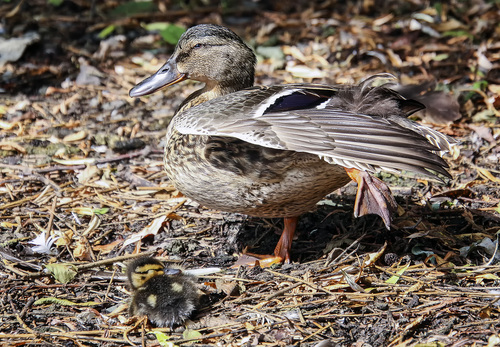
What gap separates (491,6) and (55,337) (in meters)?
6.12

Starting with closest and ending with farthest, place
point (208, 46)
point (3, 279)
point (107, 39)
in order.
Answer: point (3, 279) → point (208, 46) → point (107, 39)

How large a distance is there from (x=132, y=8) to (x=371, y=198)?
202 inches

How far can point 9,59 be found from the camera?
6.46m

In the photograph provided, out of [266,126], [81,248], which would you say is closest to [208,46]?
[266,126]

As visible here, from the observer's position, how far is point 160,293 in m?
3.37

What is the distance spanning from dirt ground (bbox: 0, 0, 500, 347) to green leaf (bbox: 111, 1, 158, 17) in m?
0.04

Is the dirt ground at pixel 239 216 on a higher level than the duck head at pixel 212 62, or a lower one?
lower

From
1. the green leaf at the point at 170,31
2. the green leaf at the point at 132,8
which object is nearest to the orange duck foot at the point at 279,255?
the green leaf at the point at 170,31

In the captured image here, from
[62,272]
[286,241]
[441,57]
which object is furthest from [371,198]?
[441,57]

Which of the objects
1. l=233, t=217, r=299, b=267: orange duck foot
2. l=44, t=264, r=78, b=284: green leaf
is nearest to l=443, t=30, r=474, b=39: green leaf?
l=233, t=217, r=299, b=267: orange duck foot

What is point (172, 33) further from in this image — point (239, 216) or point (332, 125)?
point (332, 125)

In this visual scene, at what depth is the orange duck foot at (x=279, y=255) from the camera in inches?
157

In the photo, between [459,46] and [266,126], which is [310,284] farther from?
[459,46]

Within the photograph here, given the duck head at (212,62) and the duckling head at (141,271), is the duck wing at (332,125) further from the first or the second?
the duckling head at (141,271)
